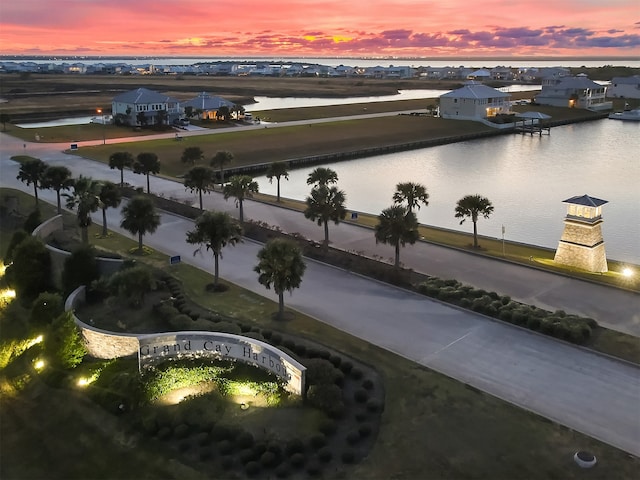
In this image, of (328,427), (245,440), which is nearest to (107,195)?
(245,440)

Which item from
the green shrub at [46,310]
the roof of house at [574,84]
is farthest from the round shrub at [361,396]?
the roof of house at [574,84]

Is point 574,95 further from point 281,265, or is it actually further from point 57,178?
point 281,265

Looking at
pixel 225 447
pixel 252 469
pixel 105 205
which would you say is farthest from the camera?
pixel 105 205

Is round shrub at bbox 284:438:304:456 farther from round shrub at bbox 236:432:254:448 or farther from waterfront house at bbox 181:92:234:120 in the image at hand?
waterfront house at bbox 181:92:234:120

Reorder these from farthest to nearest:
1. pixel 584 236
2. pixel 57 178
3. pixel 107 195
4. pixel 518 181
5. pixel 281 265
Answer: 1. pixel 518 181
2. pixel 57 178
3. pixel 107 195
4. pixel 584 236
5. pixel 281 265

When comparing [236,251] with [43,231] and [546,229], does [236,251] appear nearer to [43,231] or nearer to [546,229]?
[43,231]

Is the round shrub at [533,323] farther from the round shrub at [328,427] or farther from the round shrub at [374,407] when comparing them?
the round shrub at [328,427]
